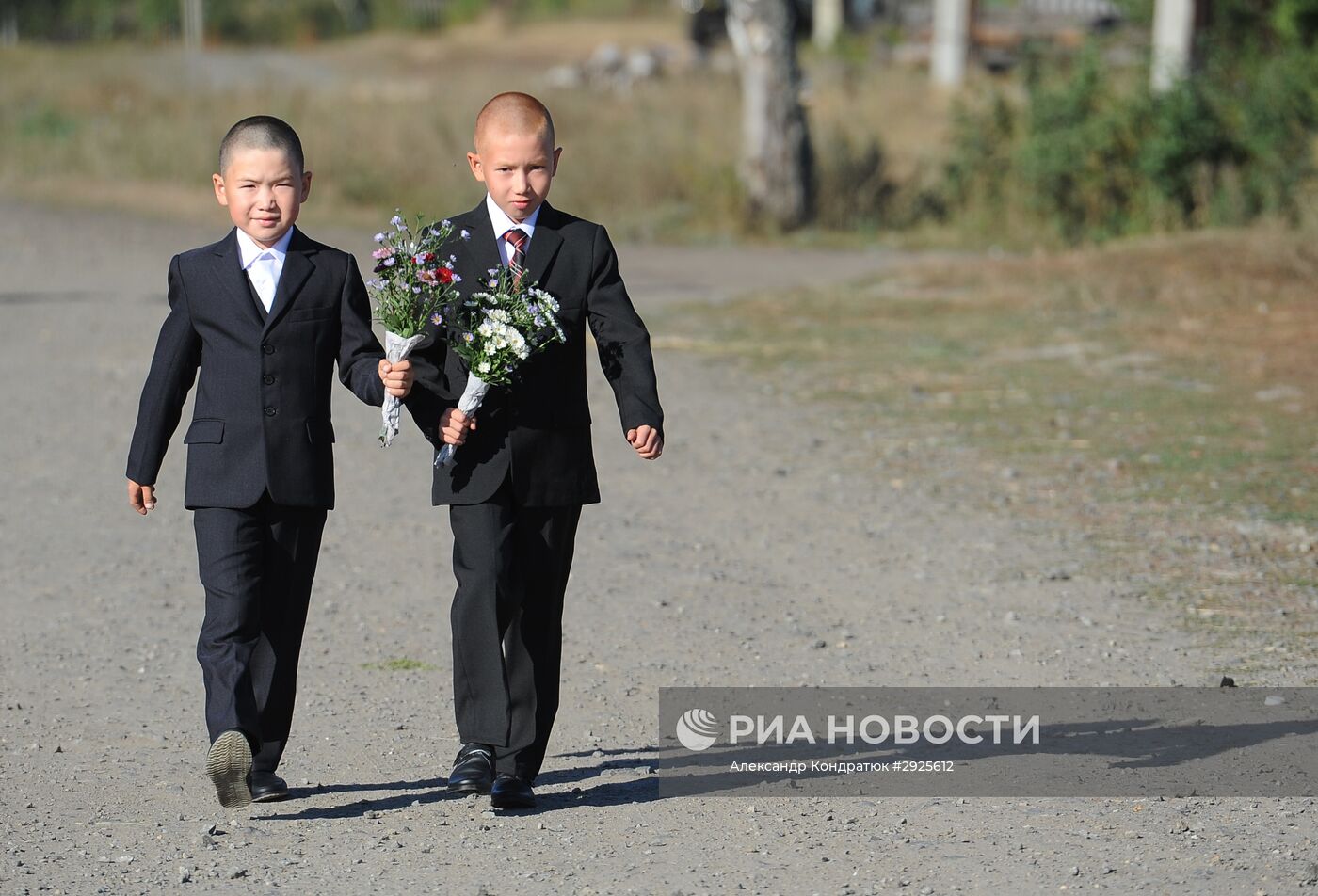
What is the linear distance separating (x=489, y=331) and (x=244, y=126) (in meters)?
0.82

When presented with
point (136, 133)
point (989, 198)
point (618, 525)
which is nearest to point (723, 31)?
point (136, 133)

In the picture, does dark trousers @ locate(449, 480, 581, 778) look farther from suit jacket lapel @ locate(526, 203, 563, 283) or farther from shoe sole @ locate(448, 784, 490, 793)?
suit jacket lapel @ locate(526, 203, 563, 283)

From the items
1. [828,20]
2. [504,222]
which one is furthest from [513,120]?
[828,20]

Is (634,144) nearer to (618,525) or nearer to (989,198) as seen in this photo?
(989,198)

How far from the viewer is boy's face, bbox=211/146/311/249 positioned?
4.72 metres

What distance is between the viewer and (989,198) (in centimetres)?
2158

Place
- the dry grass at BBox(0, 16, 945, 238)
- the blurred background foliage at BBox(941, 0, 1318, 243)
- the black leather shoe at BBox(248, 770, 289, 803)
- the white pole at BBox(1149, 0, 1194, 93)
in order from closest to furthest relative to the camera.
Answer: the black leather shoe at BBox(248, 770, 289, 803)
the blurred background foliage at BBox(941, 0, 1318, 243)
the white pole at BBox(1149, 0, 1194, 93)
the dry grass at BBox(0, 16, 945, 238)

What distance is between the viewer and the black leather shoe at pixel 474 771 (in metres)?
4.99

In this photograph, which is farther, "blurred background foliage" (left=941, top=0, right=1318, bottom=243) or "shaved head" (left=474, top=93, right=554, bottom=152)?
"blurred background foliage" (left=941, top=0, right=1318, bottom=243)

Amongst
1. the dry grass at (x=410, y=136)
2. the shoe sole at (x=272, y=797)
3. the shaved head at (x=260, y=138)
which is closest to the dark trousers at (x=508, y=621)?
the shoe sole at (x=272, y=797)

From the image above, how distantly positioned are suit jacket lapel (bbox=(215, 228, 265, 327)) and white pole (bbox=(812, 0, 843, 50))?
128ft

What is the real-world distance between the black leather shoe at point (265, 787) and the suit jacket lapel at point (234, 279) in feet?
3.87

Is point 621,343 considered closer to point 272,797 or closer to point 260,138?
point 260,138

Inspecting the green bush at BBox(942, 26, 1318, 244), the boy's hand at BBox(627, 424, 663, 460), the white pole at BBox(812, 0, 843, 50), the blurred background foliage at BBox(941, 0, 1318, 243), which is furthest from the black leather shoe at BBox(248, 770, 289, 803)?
the white pole at BBox(812, 0, 843, 50)
